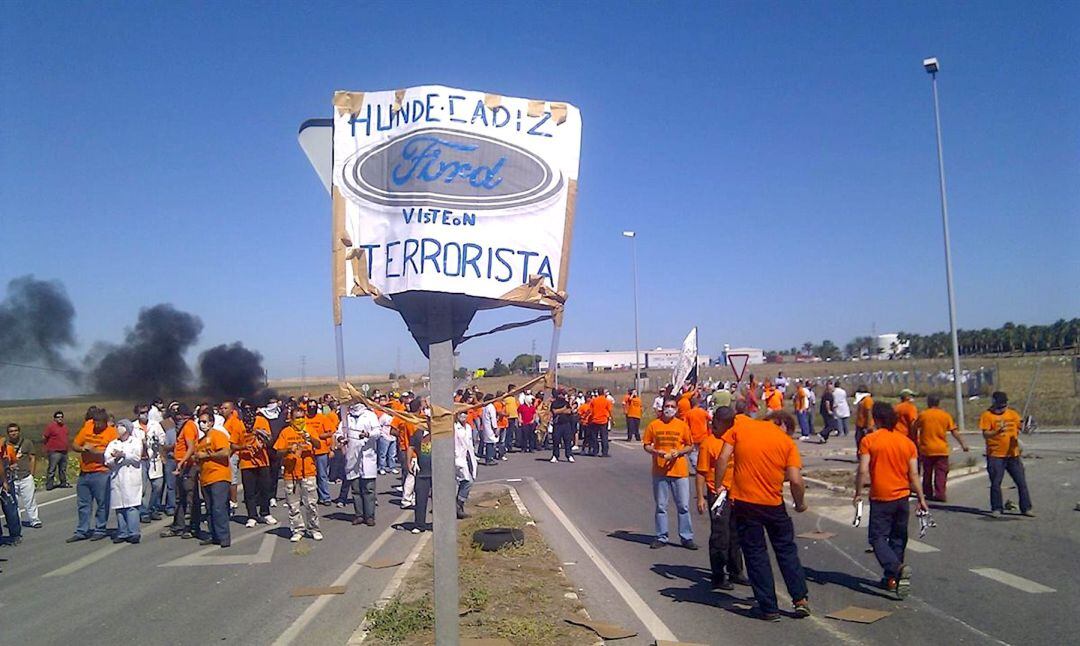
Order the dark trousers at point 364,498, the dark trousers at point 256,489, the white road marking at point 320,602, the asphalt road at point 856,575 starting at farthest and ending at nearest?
the dark trousers at point 256,489, the dark trousers at point 364,498, the white road marking at point 320,602, the asphalt road at point 856,575

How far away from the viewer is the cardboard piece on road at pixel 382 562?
30.3ft

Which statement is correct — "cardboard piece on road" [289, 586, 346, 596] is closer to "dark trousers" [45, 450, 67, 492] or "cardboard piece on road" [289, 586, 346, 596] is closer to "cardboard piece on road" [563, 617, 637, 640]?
"cardboard piece on road" [563, 617, 637, 640]

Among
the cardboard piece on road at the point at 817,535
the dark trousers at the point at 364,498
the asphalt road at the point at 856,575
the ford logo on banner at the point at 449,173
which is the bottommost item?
the cardboard piece on road at the point at 817,535

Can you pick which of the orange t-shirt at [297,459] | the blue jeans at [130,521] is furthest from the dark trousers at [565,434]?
the blue jeans at [130,521]

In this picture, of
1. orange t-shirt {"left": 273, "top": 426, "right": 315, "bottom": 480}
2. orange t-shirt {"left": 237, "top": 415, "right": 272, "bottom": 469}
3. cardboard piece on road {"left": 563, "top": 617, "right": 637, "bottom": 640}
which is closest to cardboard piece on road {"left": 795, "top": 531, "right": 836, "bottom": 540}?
cardboard piece on road {"left": 563, "top": 617, "right": 637, "bottom": 640}

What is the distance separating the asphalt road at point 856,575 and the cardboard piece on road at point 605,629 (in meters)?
0.11

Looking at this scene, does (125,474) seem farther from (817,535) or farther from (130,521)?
(817,535)

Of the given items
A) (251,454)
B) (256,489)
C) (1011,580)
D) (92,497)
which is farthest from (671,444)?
(92,497)

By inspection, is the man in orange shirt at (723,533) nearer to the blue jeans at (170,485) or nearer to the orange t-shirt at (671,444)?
the orange t-shirt at (671,444)

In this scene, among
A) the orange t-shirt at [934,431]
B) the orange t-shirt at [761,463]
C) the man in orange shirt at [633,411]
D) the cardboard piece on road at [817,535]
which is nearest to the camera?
the orange t-shirt at [761,463]

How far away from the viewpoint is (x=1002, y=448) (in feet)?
36.3

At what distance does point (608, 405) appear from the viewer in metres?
22.9

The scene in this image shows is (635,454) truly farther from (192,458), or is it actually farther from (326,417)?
(192,458)

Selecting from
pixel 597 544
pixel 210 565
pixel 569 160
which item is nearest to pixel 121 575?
pixel 210 565
